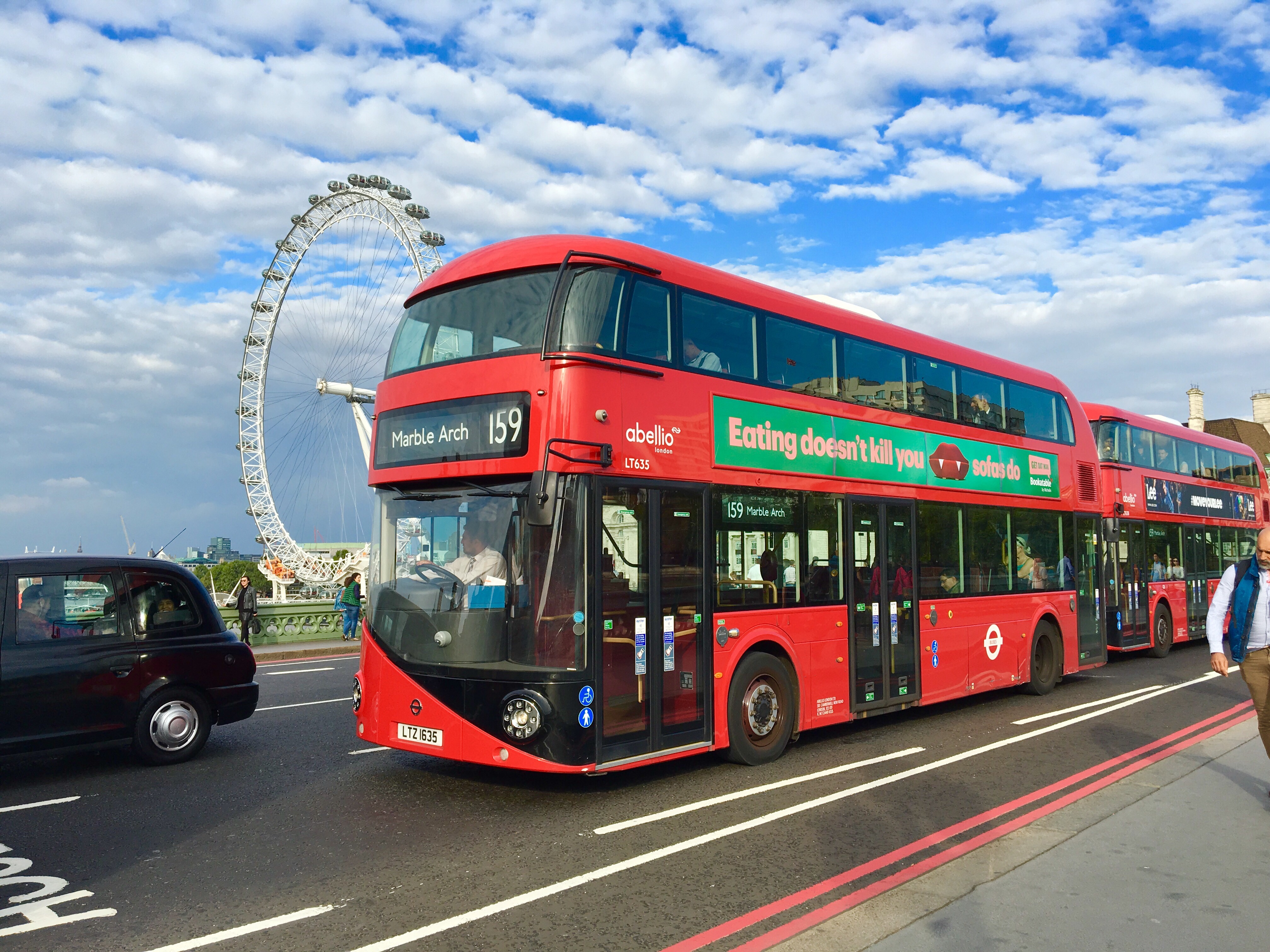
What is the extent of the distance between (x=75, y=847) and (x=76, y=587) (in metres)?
2.92

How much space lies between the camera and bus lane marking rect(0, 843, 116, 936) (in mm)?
4906

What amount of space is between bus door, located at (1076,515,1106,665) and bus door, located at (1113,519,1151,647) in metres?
2.00

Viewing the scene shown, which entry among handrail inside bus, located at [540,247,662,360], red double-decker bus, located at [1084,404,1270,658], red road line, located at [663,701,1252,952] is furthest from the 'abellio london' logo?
red double-decker bus, located at [1084,404,1270,658]

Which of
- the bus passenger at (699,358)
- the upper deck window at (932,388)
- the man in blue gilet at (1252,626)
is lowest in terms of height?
the man in blue gilet at (1252,626)

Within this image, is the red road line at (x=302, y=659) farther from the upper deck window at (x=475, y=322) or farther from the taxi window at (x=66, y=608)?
the upper deck window at (x=475, y=322)

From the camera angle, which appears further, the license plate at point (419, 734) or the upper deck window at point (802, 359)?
the upper deck window at point (802, 359)

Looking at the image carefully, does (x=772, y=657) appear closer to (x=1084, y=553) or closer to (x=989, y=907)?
(x=989, y=907)

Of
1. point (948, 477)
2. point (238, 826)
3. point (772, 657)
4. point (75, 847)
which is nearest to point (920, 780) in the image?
point (772, 657)

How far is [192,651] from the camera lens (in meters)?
9.01

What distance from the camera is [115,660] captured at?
8.45 m

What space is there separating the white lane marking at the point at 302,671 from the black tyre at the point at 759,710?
431 inches

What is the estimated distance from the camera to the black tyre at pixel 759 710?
836 cm

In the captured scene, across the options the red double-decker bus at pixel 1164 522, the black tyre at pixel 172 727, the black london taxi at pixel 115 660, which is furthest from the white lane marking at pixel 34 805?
the red double-decker bus at pixel 1164 522

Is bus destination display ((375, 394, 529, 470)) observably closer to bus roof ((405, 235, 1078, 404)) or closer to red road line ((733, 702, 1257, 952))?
bus roof ((405, 235, 1078, 404))
